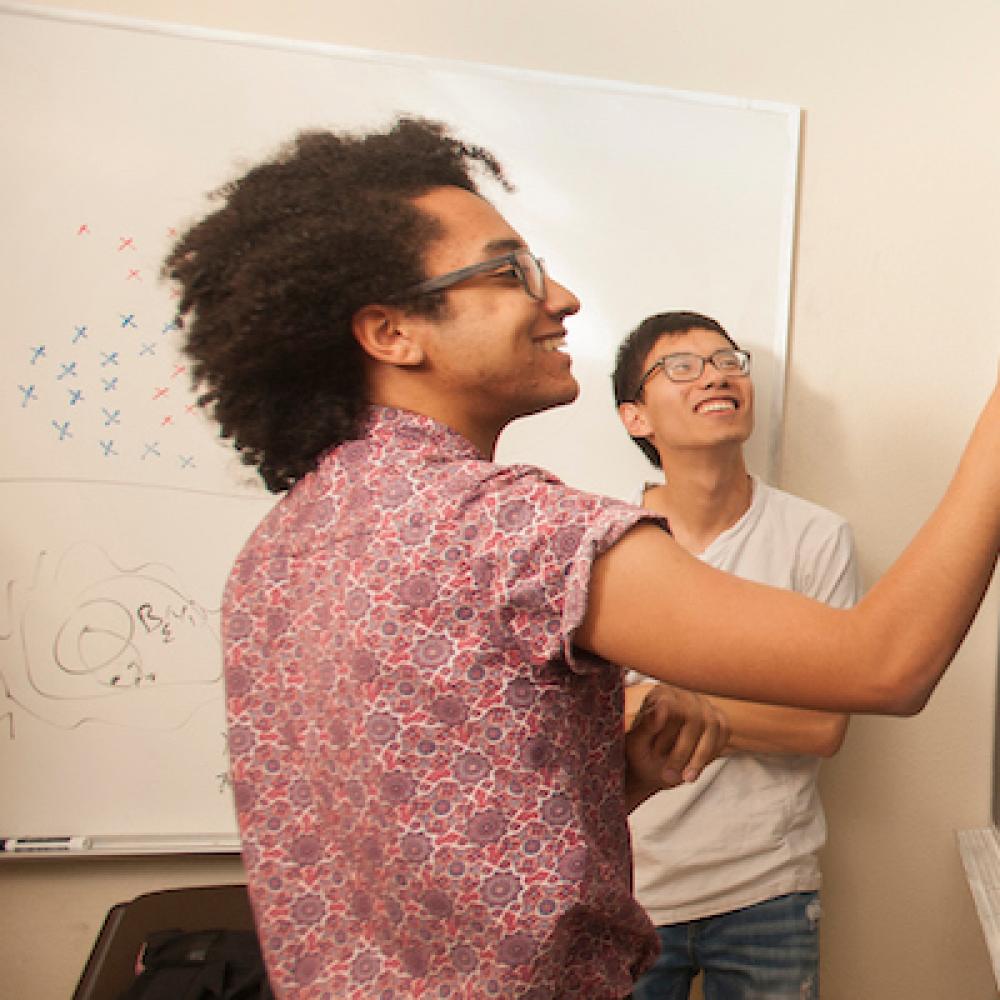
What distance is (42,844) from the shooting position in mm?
1608

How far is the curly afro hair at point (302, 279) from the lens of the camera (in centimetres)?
84

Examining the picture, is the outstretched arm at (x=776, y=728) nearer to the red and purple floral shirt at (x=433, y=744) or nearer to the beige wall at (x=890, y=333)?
the beige wall at (x=890, y=333)

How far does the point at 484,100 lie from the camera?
1.71m

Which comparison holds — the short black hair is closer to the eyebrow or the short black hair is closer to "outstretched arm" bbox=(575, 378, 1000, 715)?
the eyebrow

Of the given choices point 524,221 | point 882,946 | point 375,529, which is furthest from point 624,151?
point 882,946

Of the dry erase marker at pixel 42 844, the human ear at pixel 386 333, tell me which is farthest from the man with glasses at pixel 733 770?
the dry erase marker at pixel 42 844

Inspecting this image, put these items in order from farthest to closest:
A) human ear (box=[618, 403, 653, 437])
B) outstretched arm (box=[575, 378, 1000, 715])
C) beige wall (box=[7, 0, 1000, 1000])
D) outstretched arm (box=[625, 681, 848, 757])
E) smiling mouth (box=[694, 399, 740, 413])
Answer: beige wall (box=[7, 0, 1000, 1000]), human ear (box=[618, 403, 653, 437]), smiling mouth (box=[694, 399, 740, 413]), outstretched arm (box=[625, 681, 848, 757]), outstretched arm (box=[575, 378, 1000, 715])

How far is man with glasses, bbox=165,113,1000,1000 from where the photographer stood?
2.10 feet

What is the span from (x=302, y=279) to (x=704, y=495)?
0.94 metres

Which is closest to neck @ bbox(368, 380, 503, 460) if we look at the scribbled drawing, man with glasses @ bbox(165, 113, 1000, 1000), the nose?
man with glasses @ bbox(165, 113, 1000, 1000)

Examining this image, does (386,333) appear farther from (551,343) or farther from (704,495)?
(704,495)

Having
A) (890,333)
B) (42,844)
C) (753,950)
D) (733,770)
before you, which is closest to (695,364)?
(890,333)

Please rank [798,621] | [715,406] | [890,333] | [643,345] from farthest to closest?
[890,333] < [643,345] < [715,406] < [798,621]

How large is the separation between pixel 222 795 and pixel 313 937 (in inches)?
39.6
